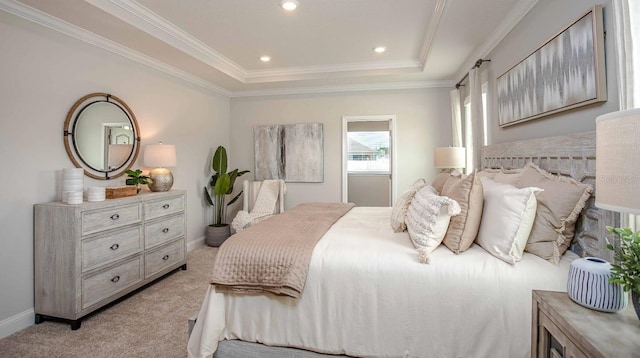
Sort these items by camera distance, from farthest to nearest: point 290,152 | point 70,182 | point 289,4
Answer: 1. point 290,152
2. point 289,4
3. point 70,182

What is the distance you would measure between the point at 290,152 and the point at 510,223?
12.9ft

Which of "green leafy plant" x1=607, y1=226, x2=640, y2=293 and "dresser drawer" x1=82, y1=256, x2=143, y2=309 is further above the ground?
"green leafy plant" x1=607, y1=226, x2=640, y2=293

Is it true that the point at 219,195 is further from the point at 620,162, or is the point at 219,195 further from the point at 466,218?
the point at 620,162

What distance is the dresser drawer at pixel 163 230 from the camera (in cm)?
299

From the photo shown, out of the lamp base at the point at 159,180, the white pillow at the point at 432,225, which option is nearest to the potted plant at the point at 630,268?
the white pillow at the point at 432,225

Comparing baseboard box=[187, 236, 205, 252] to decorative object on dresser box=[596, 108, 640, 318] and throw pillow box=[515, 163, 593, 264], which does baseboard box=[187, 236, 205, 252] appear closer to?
throw pillow box=[515, 163, 593, 264]

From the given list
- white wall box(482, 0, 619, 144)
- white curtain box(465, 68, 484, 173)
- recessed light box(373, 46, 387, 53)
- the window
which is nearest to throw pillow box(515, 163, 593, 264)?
white wall box(482, 0, 619, 144)

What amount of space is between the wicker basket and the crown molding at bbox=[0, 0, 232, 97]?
1.40m

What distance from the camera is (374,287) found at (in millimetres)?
1534

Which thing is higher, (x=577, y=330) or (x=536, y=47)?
(x=536, y=47)

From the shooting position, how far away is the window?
685 centimetres

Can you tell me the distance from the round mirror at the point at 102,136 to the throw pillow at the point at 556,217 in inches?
140

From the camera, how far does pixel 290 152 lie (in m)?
5.13

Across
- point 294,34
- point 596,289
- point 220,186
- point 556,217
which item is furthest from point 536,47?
point 220,186
